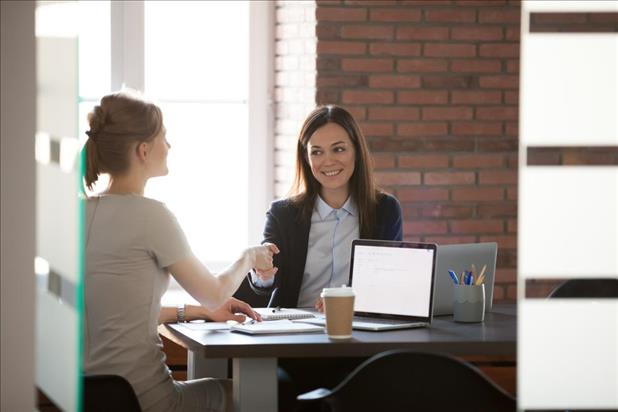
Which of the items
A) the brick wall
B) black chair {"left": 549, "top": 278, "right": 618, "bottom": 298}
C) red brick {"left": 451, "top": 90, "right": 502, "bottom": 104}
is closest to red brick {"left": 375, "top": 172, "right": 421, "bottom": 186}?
the brick wall

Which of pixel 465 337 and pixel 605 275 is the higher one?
pixel 605 275

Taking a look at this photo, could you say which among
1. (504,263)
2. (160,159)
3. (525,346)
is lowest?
(504,263)

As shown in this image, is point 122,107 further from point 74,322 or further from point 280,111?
point 280,111

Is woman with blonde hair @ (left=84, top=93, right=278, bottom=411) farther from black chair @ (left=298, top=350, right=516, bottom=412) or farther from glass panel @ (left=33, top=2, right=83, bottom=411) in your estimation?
glass panel @ (left=33, top=2, right=83, bottom=411)

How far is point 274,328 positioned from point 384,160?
2.16 m

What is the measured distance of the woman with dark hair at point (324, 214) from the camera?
11.0 ft

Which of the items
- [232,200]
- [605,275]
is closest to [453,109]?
[232,200]

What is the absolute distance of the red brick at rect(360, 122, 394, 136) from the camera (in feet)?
14.9

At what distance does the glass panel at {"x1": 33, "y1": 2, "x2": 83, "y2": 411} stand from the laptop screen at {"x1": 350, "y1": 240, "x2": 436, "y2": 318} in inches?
60.4

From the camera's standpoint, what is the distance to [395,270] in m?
2.74

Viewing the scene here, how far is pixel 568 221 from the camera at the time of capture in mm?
1222

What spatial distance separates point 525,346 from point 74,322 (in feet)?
1.81

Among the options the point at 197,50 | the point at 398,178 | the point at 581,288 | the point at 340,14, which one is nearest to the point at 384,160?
the point at 398,178

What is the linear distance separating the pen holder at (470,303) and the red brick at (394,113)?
6.25ft
